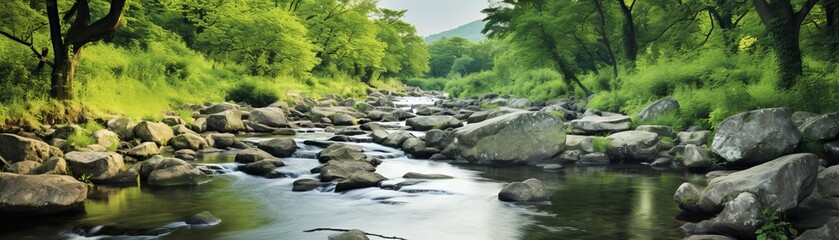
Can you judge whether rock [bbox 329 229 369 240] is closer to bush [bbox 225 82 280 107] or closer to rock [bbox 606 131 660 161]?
rock [bbox 606 131 660 161]

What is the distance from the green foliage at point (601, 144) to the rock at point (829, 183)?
570cm

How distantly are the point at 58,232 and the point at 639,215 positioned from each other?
24.4 feet

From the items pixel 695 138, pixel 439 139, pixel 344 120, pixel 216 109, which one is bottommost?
pixel 439 139

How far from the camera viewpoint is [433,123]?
64.2ft

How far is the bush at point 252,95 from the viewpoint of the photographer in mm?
25766

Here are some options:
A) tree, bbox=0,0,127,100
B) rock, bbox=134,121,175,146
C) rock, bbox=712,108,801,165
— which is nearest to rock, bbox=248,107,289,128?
rock, bbox=134,121,175,146

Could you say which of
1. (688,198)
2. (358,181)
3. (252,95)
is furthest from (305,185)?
(252,95)

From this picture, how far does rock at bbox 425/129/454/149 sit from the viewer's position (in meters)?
14.1

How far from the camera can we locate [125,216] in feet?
24.9

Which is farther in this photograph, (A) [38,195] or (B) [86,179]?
(B) [86,179]

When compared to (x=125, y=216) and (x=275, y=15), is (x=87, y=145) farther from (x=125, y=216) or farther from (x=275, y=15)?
(x=275, y=15)

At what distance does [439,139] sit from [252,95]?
1418 cm

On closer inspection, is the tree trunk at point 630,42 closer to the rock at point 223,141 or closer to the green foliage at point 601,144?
the green foliage at point 601,144

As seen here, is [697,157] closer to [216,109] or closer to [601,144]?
[601,144]
